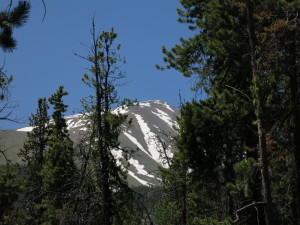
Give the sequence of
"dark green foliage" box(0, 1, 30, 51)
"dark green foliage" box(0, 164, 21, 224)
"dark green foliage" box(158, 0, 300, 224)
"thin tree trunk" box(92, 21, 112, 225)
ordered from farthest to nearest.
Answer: "dark green foliage" box(0, 164, 21, 224)
"thin tree trunk" box(92, 21, 112, 225)
"dark green foliage" box(158, 0, 300, 224)
"dark green foliage" box(0, 1, 30, 51)

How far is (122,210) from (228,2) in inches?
459

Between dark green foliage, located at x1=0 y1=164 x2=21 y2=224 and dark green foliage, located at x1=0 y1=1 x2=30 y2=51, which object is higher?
dark green foliage, located at x1=0 y1=1 x2=30 y2=51

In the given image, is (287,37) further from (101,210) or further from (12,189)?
(12,189)

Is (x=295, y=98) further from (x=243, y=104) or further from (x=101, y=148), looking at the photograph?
(x=101, y=148)

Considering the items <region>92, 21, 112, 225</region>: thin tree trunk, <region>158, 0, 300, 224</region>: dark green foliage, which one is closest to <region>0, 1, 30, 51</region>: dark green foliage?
<region>158, 0, 300, 224</region>: dark green foliage

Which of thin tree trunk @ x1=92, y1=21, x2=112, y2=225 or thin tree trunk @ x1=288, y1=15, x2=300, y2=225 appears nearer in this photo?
thin tree trunk @ x1=288, y1=15, x2=300, y2=225

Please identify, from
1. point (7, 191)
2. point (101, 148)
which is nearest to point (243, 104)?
point (101, 148)

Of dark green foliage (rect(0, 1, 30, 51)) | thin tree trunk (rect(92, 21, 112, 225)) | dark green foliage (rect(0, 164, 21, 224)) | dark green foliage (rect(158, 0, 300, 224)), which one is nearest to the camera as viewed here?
dark green foliage (rect(0, 1, 30, 51))

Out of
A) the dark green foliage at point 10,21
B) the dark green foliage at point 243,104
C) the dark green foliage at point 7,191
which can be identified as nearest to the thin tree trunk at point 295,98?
the dark green foliage at point 243,104

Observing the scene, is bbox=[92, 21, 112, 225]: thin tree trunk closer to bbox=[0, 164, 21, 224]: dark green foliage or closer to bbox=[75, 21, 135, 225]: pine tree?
bbox=[75, 21, 135, 225]: pine tree

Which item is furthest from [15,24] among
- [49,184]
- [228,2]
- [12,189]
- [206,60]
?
[12,189]

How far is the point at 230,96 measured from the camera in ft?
34.8

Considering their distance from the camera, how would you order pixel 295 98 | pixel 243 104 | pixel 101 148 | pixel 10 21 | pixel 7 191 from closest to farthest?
pixel 10 21 → pixel 295 98 → pixel 243 104 → pixel 101 148 → pixel 7 191

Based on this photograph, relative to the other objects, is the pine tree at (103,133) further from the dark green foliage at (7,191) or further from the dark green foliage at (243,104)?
the dark green foliage at (7,191)
